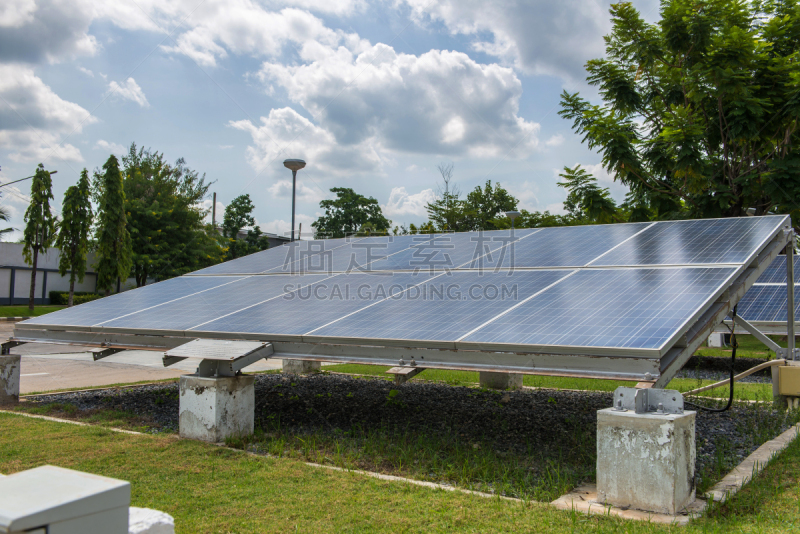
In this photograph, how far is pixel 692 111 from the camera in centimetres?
1922

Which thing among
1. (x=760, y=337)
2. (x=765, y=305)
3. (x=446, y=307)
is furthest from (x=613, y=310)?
(x=765, y=305)

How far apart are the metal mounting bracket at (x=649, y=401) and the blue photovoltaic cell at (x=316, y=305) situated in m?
3.76

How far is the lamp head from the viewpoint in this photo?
66.7 feet

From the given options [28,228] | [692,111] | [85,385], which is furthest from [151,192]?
[692,111]

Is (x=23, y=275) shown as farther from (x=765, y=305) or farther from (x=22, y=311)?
(x=765, y=305)

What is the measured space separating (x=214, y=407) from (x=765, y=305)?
14163 millimetres

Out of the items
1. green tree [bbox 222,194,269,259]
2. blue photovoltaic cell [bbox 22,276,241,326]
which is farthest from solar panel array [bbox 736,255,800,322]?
green tree [bbox 222,194,269,259]

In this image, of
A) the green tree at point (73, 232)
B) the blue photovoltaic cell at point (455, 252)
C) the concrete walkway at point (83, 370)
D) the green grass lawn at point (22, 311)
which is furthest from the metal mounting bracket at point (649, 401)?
the green tree at point (73, 232)

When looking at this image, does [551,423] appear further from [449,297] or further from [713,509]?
[713,509]

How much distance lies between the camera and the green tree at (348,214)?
2936 inches

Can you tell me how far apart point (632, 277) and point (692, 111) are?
48.5 ft

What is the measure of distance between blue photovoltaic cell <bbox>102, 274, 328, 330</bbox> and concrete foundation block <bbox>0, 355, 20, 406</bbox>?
2446mm

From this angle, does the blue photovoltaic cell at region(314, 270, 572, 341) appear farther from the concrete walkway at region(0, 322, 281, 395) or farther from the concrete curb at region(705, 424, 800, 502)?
the concrete walkway at region(0, 322, 281, 395)

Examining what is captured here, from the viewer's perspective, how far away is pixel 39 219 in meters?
39.5
